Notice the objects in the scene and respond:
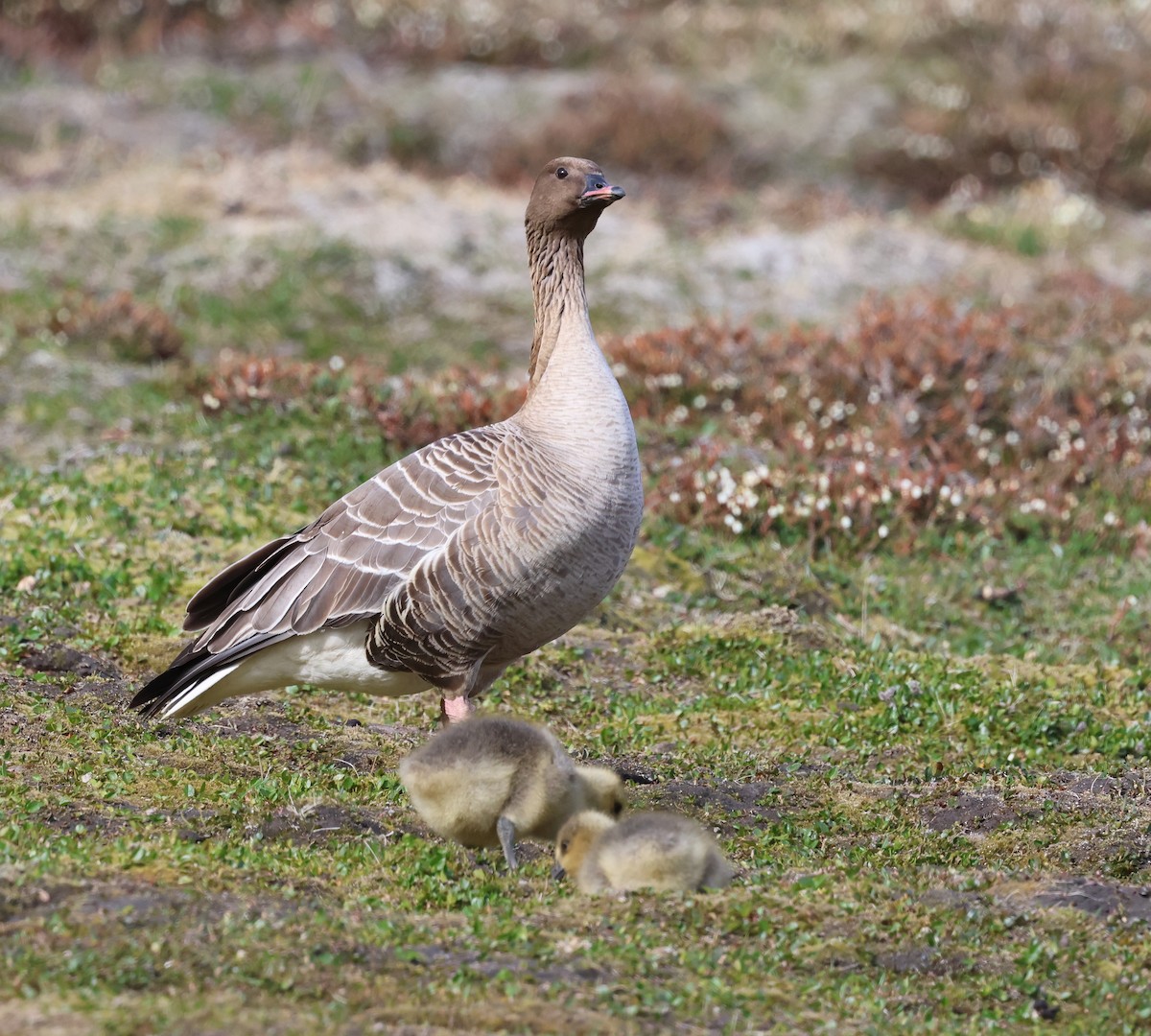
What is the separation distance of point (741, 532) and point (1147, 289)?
7.90m

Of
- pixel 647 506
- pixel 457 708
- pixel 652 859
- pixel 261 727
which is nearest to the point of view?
pixel 652 859

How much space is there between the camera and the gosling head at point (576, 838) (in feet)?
17.6

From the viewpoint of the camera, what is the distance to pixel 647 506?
10336mm

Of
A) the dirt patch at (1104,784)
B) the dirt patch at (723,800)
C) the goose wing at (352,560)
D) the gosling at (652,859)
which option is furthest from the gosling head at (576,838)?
the dirt patch at (1104,784)

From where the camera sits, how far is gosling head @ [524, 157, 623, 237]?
276 inches

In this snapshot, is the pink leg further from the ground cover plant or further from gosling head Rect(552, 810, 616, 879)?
gosling head Rect(552, 810, 616, 879)

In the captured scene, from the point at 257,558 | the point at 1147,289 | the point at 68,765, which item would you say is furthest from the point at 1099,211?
the point at 68,765

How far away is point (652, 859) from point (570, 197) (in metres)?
3.35

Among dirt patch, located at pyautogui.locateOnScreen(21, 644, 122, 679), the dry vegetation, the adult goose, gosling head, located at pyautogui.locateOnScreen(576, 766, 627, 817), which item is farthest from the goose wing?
the dry vegetation

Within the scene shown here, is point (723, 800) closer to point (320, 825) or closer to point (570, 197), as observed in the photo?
point (320, 825)

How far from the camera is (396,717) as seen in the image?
7.48 metres

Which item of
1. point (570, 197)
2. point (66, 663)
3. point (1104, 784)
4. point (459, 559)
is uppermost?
point (570, 197)

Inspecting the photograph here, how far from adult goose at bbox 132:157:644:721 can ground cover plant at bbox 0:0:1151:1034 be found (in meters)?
0.47

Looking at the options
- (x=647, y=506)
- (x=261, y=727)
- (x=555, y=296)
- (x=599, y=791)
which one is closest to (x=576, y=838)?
(x=599, y=791)
